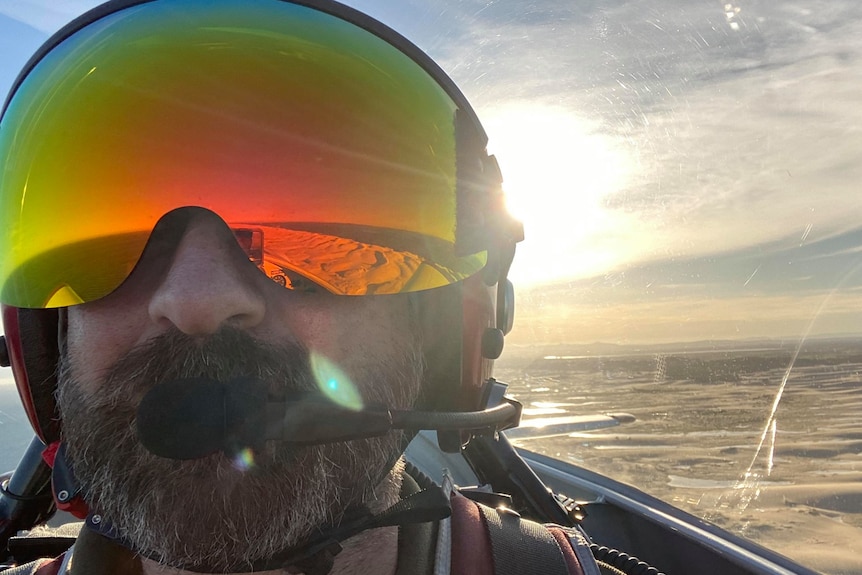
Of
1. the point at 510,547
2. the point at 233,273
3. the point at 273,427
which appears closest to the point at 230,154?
the point at 233,273

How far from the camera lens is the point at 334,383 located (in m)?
0.91

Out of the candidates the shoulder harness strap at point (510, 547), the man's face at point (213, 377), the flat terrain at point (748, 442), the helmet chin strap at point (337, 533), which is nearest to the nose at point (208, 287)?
the man's face at point (213, 377)

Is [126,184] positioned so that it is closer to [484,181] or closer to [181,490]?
[181,490]

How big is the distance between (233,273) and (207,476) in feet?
1.01

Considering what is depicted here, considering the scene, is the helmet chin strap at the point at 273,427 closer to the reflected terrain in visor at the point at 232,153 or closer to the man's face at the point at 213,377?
the man's face at the point at 213,377

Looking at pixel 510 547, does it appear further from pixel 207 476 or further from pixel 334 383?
pixel 207 476

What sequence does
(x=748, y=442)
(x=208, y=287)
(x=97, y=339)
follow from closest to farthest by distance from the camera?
(x=208, y=287) < (x=97, y=339) < (x=748, y=442)

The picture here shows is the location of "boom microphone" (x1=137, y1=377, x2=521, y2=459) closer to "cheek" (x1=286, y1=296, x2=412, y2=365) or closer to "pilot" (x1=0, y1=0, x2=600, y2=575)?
"pilot" (x1=0, y1=0, x2=600, y2=575)

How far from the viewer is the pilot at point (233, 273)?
0.79 meters

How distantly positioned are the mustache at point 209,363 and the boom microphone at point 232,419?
1.2 inches

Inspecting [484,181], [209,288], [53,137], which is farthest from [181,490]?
[484,181]

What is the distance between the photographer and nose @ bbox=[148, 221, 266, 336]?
0.82 meters

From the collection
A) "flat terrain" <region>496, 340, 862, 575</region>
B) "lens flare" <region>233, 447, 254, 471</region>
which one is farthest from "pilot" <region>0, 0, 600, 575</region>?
"flat terrain" <region>496, 340, 862, 575</region>

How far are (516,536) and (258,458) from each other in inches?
21.0
